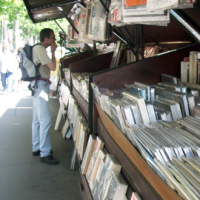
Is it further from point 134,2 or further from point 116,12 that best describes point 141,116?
point 116,12

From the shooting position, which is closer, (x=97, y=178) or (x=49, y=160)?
(x=97, y=178)

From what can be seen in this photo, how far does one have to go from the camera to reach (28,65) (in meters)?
3.42

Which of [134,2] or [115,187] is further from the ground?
[134,2]

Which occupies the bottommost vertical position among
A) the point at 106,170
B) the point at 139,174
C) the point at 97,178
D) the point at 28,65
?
the point at 97,178

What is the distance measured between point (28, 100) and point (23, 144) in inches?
176

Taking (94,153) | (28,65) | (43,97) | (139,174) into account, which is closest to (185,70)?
(94,153)

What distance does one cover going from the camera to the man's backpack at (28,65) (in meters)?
3.38

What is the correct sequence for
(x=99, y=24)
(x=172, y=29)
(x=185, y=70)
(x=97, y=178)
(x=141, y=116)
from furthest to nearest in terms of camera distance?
(x=172, y=29), (x=99, y=24), (x=185, y=70), (x=97, y=178), (x=141, y=116)

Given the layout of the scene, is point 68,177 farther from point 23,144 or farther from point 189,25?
point 189,25

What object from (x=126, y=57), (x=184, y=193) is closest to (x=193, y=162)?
(x=184, y=193)

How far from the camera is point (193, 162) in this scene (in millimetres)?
781

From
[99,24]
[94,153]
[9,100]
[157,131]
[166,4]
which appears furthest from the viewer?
[9,100]

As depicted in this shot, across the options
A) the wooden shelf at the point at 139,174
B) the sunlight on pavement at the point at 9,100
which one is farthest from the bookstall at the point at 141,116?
the sunlight on pavement at the point at 9,100

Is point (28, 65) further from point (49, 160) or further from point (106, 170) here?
point (106, 170)
